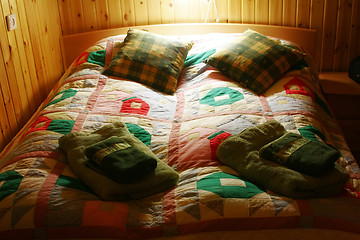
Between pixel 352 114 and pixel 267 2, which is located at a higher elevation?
pixel 267 2

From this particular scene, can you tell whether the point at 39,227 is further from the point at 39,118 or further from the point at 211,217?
the point at 39,118

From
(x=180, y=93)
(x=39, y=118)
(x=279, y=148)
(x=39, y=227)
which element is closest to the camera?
(x=39, y=227)

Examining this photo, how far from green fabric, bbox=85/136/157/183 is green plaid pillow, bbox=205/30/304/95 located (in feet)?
3.52

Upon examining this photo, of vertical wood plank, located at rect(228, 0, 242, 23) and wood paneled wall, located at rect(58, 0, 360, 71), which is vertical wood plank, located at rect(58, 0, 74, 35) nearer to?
wood paneled wall, located at rect(58, 0, 360, 71)

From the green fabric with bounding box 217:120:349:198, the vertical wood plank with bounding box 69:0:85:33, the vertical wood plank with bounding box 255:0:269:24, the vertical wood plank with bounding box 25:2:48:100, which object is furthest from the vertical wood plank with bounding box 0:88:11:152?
the vertical wood plank with bounding box 255:0:269:24

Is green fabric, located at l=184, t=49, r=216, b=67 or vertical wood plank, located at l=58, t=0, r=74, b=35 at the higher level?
vertical wood plank, located at l=58, t=0, r=74, b=35

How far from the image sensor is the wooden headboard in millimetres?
3283

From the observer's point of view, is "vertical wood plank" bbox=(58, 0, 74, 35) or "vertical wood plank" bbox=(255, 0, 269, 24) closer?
"vertical wood plank" bbox=(255, 0, 269, 24)

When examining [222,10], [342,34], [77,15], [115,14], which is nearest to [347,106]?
[342,34]

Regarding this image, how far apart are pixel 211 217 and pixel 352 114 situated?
1885 millimetres

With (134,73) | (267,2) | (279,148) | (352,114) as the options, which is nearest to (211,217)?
(279,148)

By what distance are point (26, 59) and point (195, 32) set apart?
4.01 feet

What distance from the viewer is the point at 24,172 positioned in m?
1.76

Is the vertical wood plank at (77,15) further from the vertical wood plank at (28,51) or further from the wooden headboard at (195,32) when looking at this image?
the vertical wood plank at (28,51)
